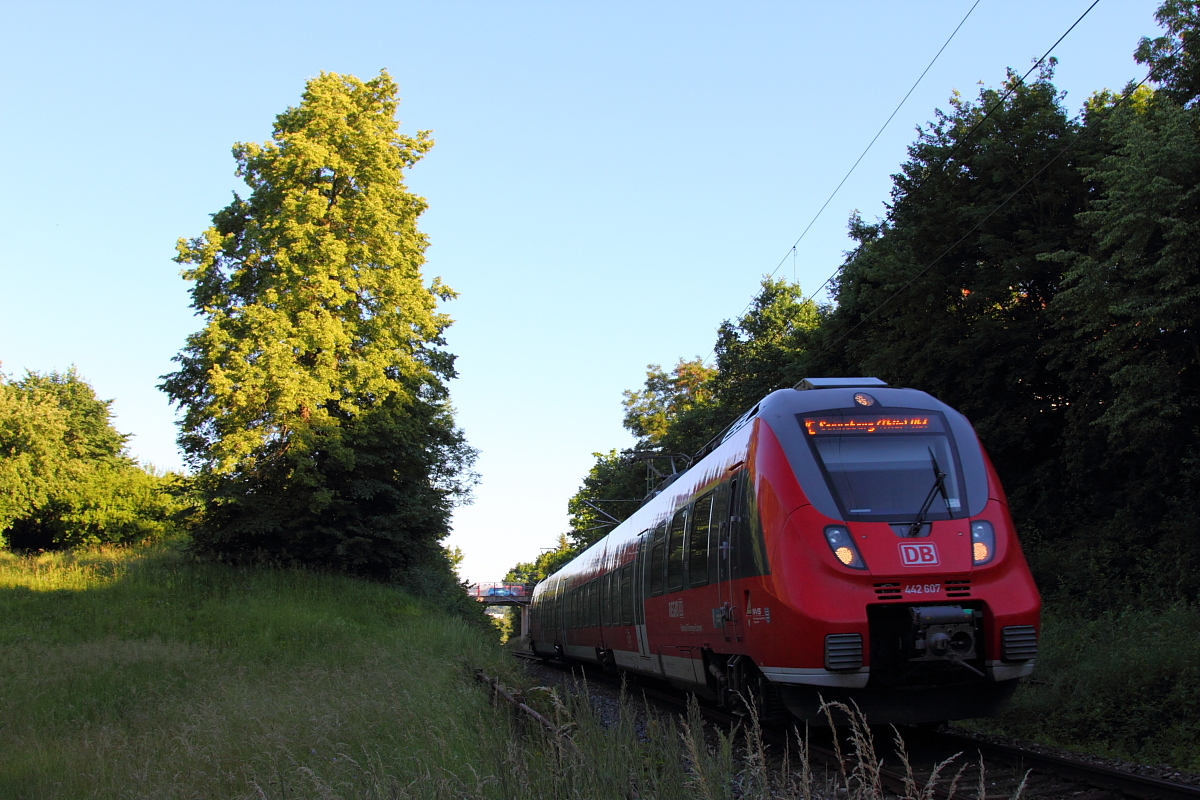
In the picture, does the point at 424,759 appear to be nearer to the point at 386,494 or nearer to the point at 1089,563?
the point at 1089,563

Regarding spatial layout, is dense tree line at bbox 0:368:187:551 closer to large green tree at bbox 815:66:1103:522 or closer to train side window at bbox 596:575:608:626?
train side window at bbox 596:575:608:626

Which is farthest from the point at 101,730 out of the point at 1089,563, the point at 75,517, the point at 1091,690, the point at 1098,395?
the point at 75,517

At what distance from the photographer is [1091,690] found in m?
10.2

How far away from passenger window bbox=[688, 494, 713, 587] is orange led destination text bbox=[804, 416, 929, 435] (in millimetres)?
2132

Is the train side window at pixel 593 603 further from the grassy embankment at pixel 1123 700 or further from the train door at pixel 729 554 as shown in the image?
the train door at pixel 729 554

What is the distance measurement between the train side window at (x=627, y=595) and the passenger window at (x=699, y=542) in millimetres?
4575

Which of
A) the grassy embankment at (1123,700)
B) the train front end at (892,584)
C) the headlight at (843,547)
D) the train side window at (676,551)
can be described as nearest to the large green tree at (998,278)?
the grassy embankment at (1123,700)

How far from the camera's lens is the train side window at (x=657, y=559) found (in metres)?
13.2

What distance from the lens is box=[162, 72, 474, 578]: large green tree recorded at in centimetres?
2483

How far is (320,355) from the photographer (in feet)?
86.0

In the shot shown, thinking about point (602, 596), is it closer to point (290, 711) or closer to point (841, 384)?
point (290, 711)

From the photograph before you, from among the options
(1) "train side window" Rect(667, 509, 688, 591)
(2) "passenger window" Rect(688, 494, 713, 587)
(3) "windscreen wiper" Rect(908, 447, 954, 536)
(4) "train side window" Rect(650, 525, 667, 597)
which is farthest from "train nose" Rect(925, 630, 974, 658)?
(4) "train side window" Rect(650, 525, 667, 597)

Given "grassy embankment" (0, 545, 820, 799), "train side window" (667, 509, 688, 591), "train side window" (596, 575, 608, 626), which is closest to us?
"grassy embankment" (0, 545, 820, 799)

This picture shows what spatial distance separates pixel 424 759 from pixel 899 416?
5.35 m
